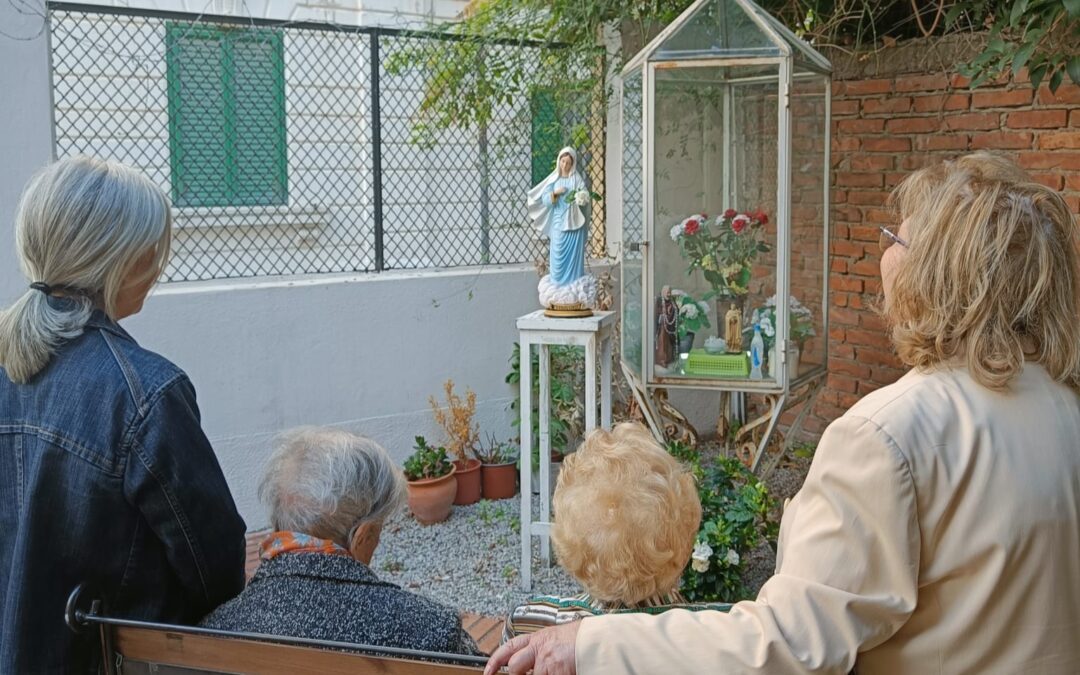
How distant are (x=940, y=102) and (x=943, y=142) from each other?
0.67 ft

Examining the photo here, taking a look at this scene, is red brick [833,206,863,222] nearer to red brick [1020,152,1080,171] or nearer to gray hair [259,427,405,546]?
red brick [1020,152,1080,171]

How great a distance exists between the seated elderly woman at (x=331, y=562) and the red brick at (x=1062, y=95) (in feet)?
13.0

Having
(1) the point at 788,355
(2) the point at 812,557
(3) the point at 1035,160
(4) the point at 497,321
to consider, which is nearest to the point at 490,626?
(1) the point at 788,355

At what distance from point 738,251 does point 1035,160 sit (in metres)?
1.46

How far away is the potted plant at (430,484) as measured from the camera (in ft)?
17.3

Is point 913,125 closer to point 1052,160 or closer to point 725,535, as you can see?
point 1052,160

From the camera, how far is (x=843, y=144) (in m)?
5.88

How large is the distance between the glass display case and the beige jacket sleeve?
10.9ft

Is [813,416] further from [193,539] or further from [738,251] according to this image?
[193,539]

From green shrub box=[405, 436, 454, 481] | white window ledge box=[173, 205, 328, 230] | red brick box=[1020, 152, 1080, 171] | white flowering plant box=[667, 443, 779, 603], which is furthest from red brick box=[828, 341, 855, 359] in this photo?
white window ledge box=[173, 205, 328, 230]

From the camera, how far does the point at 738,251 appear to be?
15.8 feet

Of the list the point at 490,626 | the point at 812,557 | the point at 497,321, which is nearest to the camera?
the point at 812,557

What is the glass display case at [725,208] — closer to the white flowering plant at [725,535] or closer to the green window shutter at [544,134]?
the white flowering plant at [725,535]

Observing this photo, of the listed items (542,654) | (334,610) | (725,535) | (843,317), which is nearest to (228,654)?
(334,610)
